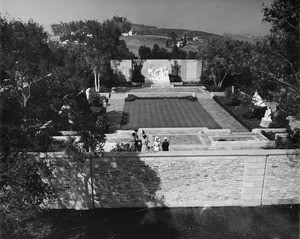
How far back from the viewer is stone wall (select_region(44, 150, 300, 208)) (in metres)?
15.9

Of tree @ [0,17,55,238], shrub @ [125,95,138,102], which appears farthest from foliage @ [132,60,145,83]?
tree @ [0,17,55,238]

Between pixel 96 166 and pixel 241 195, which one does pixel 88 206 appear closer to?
pixel 96 166

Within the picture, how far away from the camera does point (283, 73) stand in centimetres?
1650

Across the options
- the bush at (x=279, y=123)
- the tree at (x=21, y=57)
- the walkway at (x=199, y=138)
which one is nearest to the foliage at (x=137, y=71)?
the tree at (x=21, y=57)

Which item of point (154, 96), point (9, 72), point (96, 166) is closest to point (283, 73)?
point (96, 166)

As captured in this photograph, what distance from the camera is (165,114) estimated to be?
100 ft

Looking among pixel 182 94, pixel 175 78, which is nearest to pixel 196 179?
pixel 182 94

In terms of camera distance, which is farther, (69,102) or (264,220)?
(264,220)

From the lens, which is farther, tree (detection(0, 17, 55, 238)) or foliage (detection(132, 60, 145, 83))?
foliage (detection(132, 60, 145, 83))

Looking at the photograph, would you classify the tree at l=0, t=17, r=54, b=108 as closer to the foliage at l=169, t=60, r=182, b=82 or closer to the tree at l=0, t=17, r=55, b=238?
the tree at l=0, t=17, r=55, b=238

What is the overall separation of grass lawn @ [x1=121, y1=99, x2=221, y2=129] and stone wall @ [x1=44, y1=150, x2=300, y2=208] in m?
10.2

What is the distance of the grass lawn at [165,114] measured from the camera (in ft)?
89.2

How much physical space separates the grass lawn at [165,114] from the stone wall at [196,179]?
33.5 feet

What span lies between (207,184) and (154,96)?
22.9m
